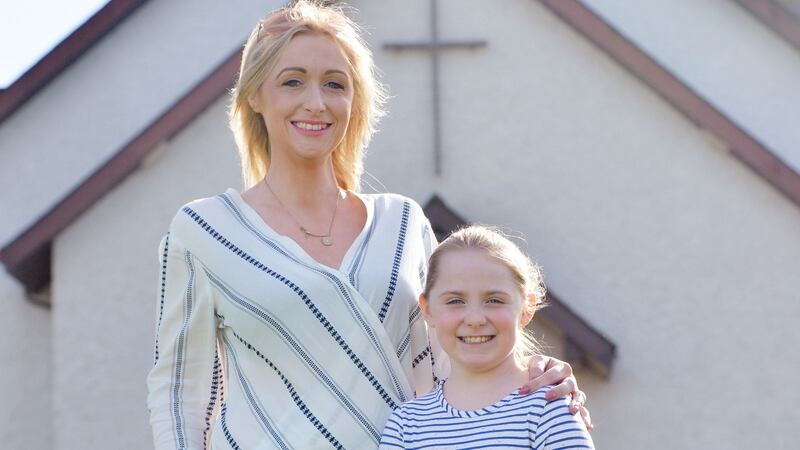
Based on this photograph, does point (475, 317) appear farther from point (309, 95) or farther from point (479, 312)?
point (309, 95)

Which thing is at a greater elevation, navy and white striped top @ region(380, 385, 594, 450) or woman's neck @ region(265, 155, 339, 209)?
woman's neck @ region(265, 155, 339, 209)

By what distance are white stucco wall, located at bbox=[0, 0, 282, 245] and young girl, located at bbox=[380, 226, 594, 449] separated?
7705 mm

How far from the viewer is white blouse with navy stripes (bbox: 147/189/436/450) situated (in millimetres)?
3799

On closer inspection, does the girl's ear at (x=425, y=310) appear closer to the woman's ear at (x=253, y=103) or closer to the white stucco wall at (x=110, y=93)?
the woman's ear at (x=253, y=103)

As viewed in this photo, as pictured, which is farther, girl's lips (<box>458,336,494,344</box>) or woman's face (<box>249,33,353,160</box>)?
woman's face (<box>249,33,353,160</box>)

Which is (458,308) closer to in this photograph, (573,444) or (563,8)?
(573,444)

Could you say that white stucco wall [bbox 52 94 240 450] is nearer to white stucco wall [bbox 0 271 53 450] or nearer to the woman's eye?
white stucco wall [bbox 0 271 53 450]

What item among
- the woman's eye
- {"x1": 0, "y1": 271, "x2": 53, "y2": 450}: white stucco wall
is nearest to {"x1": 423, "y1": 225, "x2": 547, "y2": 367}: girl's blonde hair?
the woman's eye

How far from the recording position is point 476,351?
142 inches

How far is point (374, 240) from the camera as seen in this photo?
4.02 m

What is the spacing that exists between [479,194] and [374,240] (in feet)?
19.5

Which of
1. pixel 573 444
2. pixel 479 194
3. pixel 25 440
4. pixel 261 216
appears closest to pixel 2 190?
pixel 25 440

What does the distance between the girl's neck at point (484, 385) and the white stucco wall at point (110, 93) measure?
7773 mm

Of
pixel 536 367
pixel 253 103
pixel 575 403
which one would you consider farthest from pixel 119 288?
pixel 575 403
